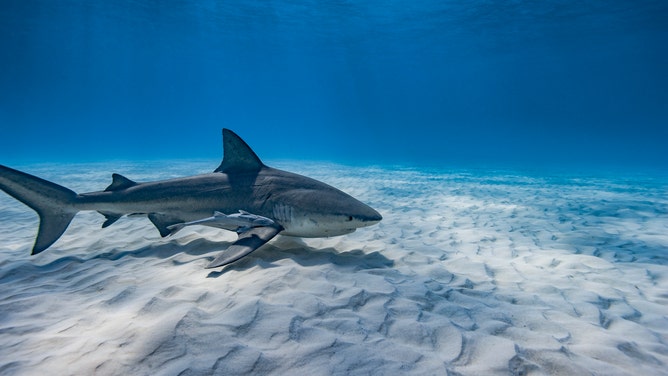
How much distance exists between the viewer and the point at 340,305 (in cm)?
267

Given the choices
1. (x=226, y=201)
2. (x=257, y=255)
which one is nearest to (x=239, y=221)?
(x=257, y=255)

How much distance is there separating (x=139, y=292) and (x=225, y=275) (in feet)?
2.53

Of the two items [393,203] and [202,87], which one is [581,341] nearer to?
[393,203]

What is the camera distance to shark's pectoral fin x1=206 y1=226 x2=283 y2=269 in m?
3.35

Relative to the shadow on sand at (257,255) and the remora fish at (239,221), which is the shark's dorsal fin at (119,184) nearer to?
the shadow on sand at (257,255)

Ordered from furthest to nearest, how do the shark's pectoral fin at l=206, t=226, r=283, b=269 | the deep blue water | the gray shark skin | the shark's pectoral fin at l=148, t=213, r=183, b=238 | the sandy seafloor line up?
the deep blue water, the shark's pectoral fin at l=148, t=213, r=183, b=238, the gray shark skin, the shark's pectoral fin at l=206, t=226, r=283, b=269, the sandy seafloor

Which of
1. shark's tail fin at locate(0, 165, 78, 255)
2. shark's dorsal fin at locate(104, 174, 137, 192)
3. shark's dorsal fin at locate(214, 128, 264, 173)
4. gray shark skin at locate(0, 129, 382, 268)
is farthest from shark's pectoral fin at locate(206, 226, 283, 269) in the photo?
shark's tail fin at locate(0, 165, 78, 255)

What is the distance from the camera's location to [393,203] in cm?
899

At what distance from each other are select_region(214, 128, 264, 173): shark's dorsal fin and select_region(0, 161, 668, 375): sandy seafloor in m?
1.13

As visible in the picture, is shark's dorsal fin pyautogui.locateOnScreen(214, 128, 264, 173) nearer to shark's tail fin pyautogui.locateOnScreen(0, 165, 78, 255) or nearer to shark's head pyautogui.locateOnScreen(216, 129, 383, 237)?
shark's head pyautogui.locateOnScreen(216, 129, 383, 237)

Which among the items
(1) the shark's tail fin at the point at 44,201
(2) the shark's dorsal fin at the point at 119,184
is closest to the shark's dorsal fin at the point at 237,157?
(2) the shark's dorsal fin at the point at 119,184

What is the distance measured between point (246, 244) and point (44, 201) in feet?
9.17

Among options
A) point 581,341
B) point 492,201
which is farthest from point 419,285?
point 492,201

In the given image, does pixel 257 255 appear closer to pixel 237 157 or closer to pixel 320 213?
pixel 320 213
